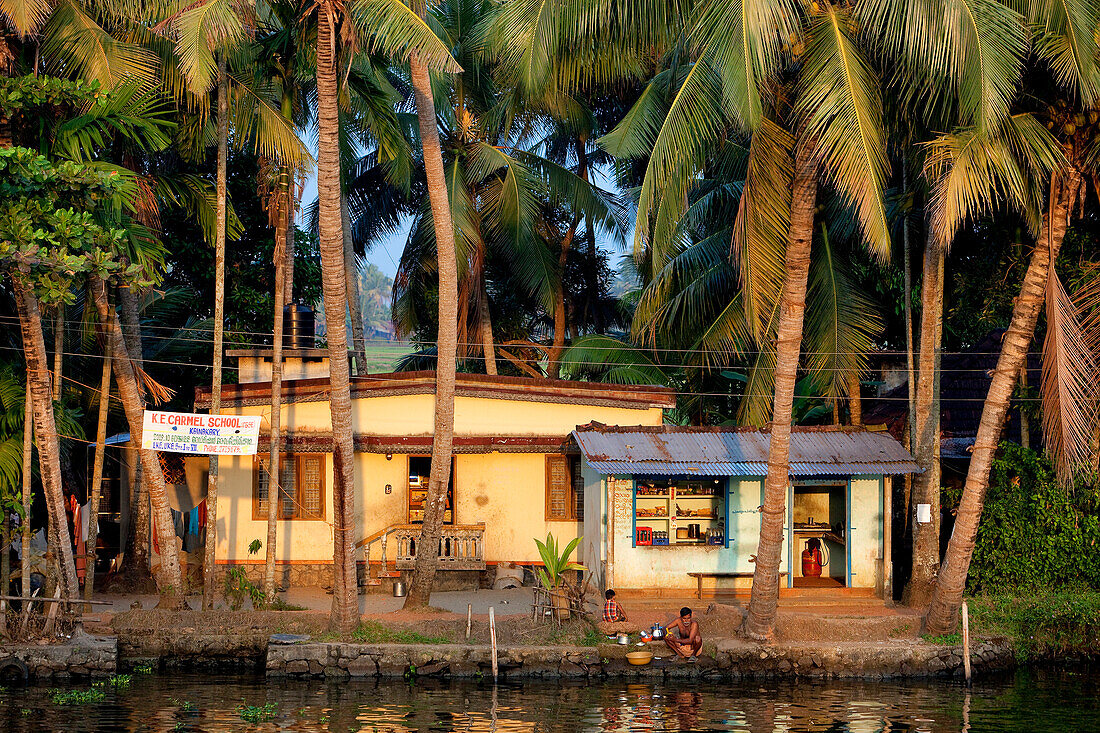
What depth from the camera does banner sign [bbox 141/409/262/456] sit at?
63.2 ft

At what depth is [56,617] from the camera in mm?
17469

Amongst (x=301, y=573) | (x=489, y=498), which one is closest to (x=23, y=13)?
(x=301, y=573)

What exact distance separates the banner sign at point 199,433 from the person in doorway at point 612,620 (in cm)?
Result: 679

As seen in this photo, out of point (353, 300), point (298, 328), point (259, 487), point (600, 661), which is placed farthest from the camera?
point (353, 300)

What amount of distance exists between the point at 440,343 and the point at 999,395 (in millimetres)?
9390

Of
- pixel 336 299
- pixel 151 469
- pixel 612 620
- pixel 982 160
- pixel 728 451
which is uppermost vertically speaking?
pixel 982 160

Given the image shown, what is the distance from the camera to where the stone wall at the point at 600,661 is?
1730 centimetres

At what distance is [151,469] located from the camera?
20.2 m

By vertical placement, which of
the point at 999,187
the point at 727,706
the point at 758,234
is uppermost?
the point at 999,187

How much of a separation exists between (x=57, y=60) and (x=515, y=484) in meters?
11.9

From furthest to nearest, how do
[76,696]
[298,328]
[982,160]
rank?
[298,328], [982,160], [76,696]

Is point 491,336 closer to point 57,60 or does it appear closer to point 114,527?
point 114,527

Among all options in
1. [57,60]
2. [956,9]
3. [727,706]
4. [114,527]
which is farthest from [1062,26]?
[114,527]

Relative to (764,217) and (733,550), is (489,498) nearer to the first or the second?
(733,550)
